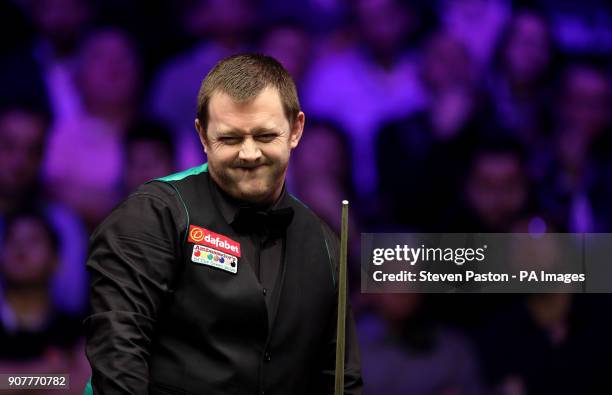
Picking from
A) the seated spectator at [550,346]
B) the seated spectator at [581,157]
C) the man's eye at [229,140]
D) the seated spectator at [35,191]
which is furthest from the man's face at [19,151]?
the seated spectator at [581,157]

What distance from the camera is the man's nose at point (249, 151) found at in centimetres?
204

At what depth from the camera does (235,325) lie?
2055mm

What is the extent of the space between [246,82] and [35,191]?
72.2 inches

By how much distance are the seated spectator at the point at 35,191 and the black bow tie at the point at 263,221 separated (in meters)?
1.63

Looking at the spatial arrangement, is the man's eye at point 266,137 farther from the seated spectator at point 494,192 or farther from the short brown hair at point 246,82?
the seated spectator at point 494,192

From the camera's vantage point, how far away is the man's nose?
204cm

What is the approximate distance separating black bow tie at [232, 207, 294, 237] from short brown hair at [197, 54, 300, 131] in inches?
8.9

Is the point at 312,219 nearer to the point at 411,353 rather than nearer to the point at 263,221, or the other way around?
the point at 263,221

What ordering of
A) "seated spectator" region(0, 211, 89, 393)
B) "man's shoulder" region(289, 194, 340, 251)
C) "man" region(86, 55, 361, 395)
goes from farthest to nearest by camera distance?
"seated spectator" region(0, 211, 89, 393) < "man's shoulder" region(289, 194, 340, 251) < "man" region(86, 55, 361, 395)

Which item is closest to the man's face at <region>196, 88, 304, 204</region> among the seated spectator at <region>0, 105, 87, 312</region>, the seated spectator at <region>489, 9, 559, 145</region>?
the seated spectator at <region>0, 105, 87, 312</region>

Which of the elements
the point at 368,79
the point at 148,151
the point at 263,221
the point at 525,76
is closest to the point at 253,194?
the point at 263,221

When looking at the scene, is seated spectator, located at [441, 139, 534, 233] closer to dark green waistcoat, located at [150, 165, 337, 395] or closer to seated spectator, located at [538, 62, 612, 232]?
seated spectator, located at [538, 62, 612, 232]

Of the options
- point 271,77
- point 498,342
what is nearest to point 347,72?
point 498,342

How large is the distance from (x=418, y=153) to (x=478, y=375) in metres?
0.97
